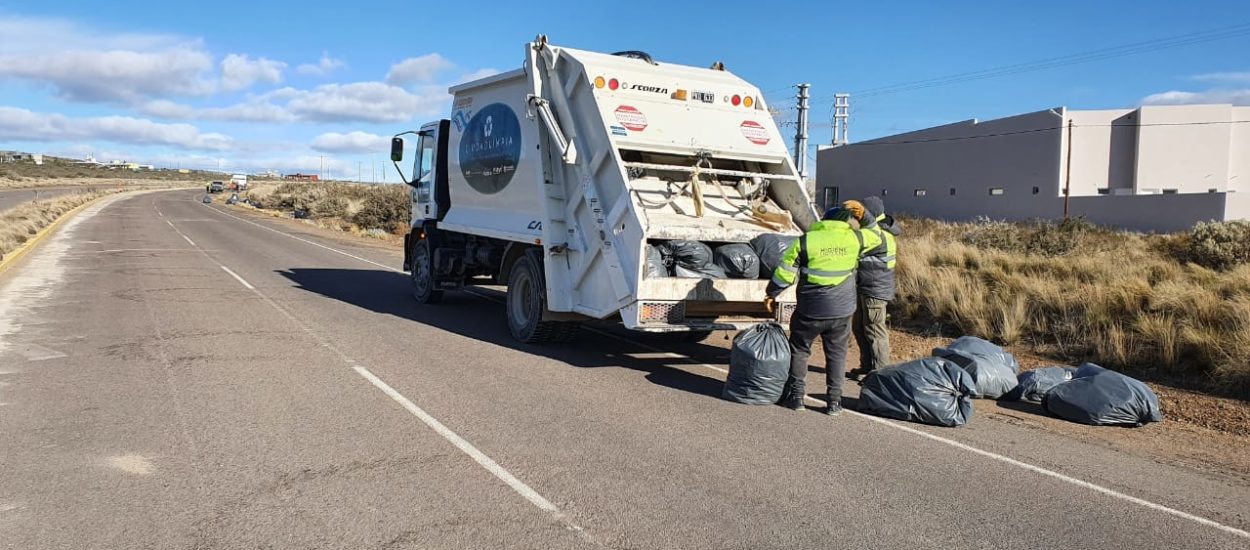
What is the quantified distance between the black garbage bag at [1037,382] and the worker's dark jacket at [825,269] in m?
1.80

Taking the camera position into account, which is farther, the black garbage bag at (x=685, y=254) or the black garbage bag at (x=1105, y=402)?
the black garbage bag at (x=685, y=254)

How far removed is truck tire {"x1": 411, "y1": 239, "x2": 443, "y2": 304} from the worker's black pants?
273 inches

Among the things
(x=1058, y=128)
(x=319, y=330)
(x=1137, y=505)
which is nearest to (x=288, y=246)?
(x=319, y=330)

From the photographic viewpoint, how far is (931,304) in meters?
11.4

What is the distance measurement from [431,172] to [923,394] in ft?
27.5

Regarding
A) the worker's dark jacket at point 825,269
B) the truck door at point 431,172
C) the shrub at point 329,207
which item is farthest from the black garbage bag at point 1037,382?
the shrub at point 329,207

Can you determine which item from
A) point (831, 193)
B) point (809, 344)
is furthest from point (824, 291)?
point (831, 193)

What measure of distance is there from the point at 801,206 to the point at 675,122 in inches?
59.5

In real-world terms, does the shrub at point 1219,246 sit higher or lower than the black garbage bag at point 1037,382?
higher

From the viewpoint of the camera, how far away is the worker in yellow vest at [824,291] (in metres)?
6.77

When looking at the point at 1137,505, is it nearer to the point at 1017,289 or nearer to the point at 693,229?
the point at 693,229

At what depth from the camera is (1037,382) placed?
7.45 m

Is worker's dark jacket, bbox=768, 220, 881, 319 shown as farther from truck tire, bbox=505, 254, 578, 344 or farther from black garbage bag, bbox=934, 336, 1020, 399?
truck tire, bbox=505, 254, 578, 344

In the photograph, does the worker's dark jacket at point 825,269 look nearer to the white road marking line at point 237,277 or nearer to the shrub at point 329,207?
the white road marking line at point 237,277
